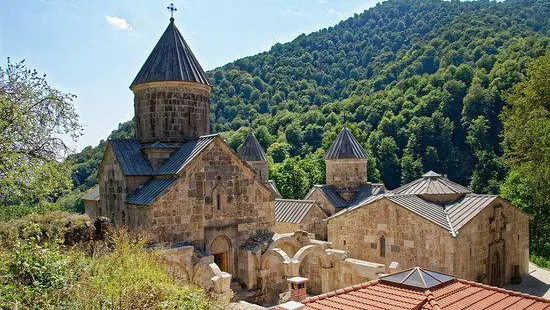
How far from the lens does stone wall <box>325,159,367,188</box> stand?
23.0 m

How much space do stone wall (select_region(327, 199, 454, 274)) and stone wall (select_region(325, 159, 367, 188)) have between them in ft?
16.9

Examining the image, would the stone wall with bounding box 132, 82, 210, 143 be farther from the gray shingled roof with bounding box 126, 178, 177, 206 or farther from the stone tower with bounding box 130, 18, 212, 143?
the gray shingled roof with bounding box 126, 178, 177, 206

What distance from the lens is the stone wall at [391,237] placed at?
14.3 metres

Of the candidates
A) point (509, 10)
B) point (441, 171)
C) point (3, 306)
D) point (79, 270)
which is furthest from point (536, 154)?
point (509, 10)

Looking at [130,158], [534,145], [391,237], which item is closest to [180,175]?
[130,158]

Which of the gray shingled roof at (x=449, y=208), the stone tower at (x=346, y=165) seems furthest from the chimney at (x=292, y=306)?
the stone tower at (x=346, y=165)

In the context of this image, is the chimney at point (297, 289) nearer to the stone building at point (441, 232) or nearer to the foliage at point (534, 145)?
the stone building at point (441, 232)

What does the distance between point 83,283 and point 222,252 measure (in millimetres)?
7511

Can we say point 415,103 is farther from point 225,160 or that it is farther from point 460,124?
point 225,160

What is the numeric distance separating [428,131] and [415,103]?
8732 millimetres

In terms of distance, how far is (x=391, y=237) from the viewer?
15891 millimetres

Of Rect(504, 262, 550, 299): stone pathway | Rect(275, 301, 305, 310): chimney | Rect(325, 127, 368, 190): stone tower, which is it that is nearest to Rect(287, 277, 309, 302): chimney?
Rect(275, 301, 305, 310): chimney

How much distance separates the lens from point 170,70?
15156 millimetres

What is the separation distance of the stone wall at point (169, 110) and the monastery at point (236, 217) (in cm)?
4
